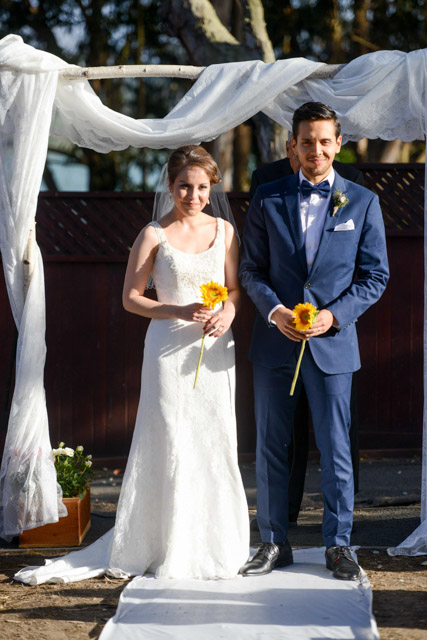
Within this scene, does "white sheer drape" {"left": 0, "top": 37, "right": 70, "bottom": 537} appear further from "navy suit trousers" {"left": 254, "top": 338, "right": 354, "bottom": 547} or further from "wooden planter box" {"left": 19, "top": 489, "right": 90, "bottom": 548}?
"navy suit trousers" {"left": 254, "top": 338, "right": 354, "bottom": 547}

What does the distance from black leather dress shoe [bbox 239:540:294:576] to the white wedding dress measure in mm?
75

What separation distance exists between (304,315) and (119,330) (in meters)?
3.38

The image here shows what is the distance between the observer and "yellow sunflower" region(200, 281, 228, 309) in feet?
12.0

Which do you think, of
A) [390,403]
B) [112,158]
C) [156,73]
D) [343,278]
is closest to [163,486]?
[343,278]

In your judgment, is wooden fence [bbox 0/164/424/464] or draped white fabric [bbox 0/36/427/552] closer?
draped white fabric [bbox 0/36/427/552]

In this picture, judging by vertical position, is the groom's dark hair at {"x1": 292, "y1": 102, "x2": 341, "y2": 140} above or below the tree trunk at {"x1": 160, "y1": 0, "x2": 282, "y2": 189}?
below

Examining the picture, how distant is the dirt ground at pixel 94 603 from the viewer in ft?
10.5

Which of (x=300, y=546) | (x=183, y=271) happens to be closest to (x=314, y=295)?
(x=183, y=271)

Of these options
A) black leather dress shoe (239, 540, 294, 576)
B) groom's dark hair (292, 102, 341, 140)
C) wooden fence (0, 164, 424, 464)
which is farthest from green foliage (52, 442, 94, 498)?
groom's dark hair (292, 102, 341, 140)

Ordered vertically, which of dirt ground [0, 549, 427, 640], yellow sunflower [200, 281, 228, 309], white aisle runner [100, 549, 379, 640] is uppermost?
yellow sunflower [200, 281, 228, 309]

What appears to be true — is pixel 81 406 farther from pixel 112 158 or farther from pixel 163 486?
pixel 112 158

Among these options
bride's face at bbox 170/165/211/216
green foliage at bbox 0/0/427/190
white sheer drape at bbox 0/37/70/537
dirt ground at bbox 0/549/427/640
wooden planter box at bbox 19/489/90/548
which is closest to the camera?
dirt ground at bbox 0/549/427/640

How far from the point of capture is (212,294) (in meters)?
3.67

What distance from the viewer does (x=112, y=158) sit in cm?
1664
